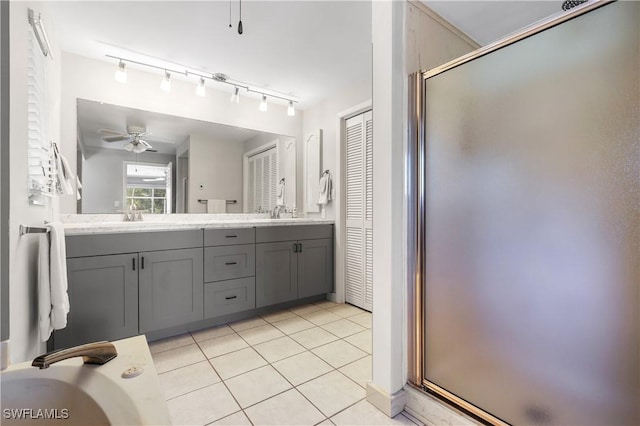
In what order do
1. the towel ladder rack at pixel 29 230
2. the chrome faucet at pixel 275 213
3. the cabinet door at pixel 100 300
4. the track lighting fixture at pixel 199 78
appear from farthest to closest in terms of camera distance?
the chrome faucet at pixel 275 213 → the track lighting fixture at pixel 199 78 → the cabinet door at pixel 100 300 → the towel ladder rack at pixel 29 230

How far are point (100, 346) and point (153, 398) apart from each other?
32 centimetres

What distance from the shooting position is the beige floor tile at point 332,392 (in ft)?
5.08

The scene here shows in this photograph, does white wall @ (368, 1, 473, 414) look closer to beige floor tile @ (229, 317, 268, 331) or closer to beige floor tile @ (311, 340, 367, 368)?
beige floor tile @ (311, 340, 367, 368)

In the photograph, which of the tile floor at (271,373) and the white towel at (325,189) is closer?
the tile floor at (271,373)

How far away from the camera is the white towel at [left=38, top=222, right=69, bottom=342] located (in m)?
1.36

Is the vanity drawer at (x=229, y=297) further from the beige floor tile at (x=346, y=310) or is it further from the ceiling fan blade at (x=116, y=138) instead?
the ceiling fan blade at (x=116, y=138)

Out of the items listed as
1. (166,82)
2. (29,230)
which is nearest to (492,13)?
(166,82)

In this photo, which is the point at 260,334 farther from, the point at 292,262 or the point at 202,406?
the point at 202,406

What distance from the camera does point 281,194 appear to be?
12.0 ft

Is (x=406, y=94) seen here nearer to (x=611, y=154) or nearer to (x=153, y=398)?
(x=611, y=154)

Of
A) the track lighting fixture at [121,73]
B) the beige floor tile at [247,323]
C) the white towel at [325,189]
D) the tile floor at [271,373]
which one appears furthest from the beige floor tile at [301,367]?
the track lighting fixture at [121,73]

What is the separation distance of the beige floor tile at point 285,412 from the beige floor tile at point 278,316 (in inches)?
46.2

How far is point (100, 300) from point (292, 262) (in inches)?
63.4

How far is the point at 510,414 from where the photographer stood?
1.19m
